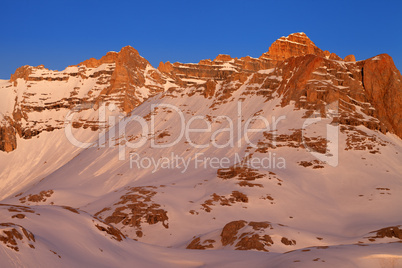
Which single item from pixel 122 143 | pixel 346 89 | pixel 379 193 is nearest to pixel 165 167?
pixel 122 143

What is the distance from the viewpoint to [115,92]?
645 ft

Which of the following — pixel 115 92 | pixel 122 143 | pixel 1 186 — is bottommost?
pixel 1 186

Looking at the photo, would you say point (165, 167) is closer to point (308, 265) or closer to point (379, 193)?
→ point (379, 193)

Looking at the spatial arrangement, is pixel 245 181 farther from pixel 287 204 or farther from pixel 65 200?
pixel 65 200

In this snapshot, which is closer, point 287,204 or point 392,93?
point 287,204

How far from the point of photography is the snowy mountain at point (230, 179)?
25.5 meters

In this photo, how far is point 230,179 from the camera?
3214 inches

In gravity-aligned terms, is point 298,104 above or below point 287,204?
above

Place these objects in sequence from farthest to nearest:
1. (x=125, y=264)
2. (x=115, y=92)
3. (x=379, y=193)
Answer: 1. (x=115, y=92)
2. (x=379, y=193)
3. (x=125, y=264)

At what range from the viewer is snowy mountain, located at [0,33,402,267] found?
25473mm

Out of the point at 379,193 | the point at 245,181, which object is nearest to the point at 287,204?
the point at 245,181

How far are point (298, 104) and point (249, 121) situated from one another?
1402cm

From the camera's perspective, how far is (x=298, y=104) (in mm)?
115312

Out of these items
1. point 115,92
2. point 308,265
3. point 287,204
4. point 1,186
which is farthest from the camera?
point 115,92
